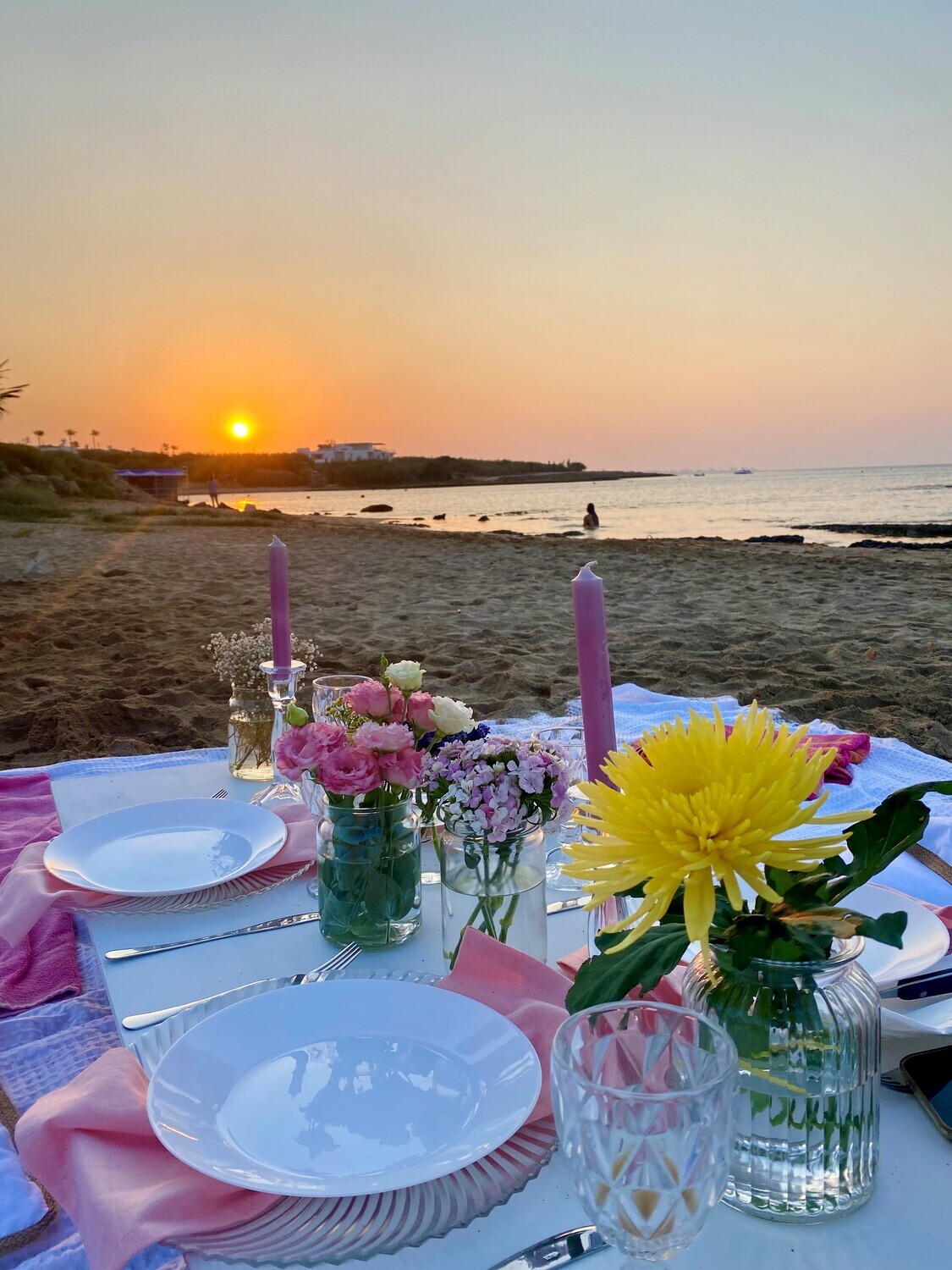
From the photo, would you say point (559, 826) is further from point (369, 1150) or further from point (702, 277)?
point (702, 277)

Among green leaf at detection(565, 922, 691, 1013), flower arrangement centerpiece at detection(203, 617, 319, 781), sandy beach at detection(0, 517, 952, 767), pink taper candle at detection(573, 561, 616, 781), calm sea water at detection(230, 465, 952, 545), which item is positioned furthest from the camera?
calm sea water at detection(230, 465, 952, 545)

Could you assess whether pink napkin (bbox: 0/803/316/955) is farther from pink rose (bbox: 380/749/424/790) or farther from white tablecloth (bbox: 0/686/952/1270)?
pink rose (bbox: 380/749/424/790)

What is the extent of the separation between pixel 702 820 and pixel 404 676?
1.85 ft

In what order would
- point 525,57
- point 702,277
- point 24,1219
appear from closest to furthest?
point 24,1219
point 525,57
point 702,277

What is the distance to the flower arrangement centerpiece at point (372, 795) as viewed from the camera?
0.93 metres

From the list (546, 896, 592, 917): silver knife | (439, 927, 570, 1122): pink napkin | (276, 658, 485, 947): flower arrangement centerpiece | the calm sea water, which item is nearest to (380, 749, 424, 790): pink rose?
(276, 658, 485, 947): flower arrangement centerpiece

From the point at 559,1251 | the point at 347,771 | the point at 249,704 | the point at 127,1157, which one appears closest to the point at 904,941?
the point at 559,1251

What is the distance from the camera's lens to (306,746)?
3.08 ft

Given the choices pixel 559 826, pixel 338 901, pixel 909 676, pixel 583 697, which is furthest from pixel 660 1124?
pixel 909 676

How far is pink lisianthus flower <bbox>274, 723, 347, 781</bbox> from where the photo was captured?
0.93 metres

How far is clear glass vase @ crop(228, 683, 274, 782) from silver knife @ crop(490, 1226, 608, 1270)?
1145 mm

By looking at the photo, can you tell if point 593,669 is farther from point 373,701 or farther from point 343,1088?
point 343,1088

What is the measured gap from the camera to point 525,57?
6246mm

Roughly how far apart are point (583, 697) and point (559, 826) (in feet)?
1.66
